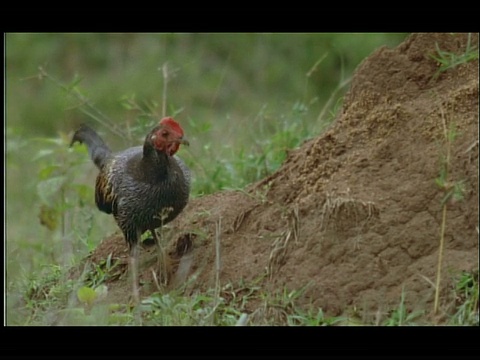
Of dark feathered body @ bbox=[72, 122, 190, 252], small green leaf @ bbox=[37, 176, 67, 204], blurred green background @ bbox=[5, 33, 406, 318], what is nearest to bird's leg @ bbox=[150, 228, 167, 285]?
dark feathered body @ bbox=[72, 122, 190, 252]

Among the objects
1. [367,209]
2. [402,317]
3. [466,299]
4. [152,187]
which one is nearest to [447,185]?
[367,209]

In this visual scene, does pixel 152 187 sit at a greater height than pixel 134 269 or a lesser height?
greater

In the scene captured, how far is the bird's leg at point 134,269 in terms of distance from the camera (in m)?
5.98

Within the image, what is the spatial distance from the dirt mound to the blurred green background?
87.7 inches

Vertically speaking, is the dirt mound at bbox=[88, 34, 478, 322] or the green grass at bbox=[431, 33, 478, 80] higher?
the green grass at bbox=[431, 33, 478, 80]

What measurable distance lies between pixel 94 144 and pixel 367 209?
261 centimetres

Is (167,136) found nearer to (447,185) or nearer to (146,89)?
(447,185)

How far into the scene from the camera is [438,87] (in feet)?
20.1

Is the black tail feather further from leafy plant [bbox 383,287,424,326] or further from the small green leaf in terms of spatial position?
leafy plant [bbox 383,287,424,326]

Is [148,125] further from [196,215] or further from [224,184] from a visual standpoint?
[196,215]

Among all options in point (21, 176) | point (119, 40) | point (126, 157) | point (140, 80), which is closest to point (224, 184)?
point (126, 157)

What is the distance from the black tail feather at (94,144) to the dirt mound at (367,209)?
46.1 inches

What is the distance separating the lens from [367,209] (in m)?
5.68

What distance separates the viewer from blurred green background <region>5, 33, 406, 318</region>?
889cm
